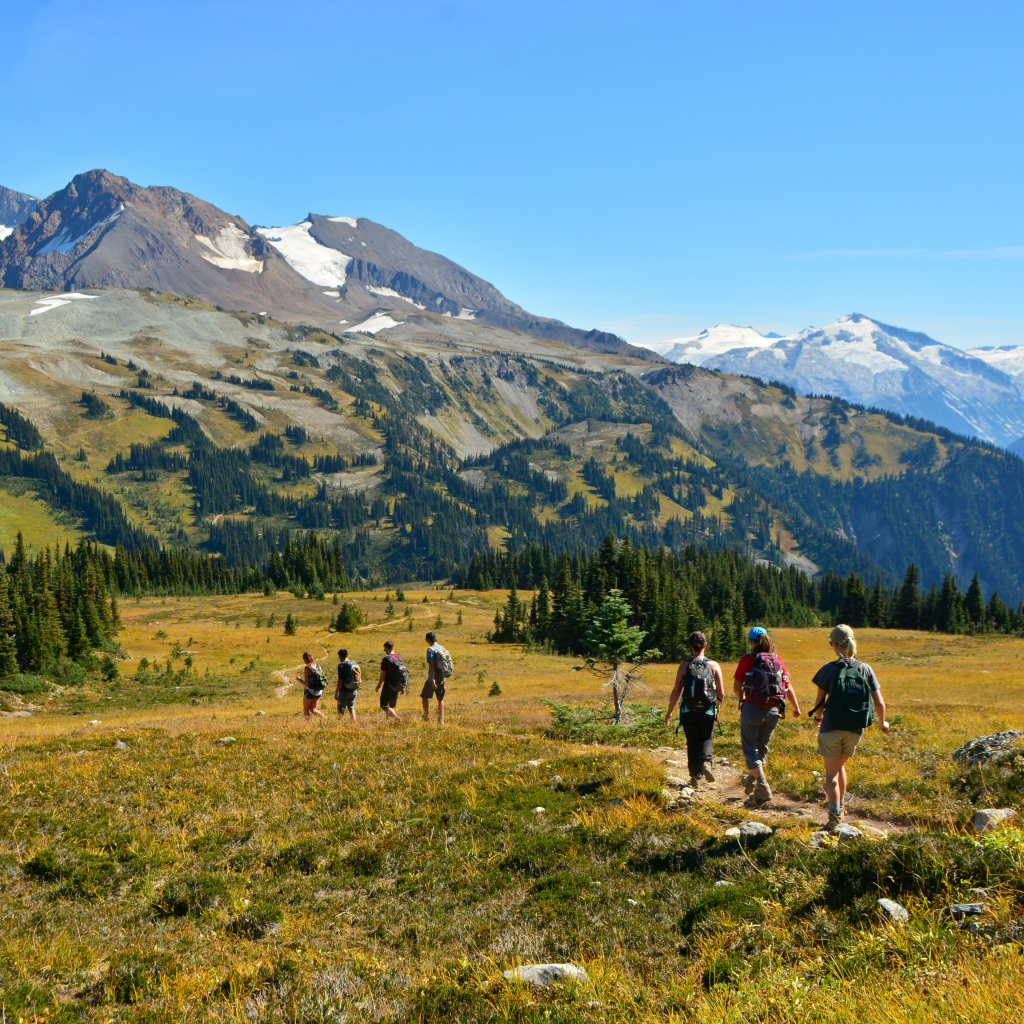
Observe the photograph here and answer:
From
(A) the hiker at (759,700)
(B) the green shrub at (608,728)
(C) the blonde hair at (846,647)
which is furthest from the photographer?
(B) the green shrub at (608,728)

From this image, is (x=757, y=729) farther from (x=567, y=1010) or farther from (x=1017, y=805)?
(x=567, y=1010)

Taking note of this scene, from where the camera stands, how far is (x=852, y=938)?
21.8ft

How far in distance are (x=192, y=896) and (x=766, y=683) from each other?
10147 mm

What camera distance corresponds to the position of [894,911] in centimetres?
695

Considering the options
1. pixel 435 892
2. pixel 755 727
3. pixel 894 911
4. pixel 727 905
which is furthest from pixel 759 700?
pixel 435 892

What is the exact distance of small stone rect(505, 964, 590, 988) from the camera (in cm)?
654

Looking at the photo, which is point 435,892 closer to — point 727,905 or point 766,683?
point 727,905

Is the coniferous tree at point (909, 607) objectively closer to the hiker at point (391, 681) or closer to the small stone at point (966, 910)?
the hiker at point (391, 681)

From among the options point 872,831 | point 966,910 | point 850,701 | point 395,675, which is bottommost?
point 395,675

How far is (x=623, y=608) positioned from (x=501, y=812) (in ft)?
62.8

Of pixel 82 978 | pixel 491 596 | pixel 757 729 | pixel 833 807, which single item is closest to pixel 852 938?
pixel 833 807

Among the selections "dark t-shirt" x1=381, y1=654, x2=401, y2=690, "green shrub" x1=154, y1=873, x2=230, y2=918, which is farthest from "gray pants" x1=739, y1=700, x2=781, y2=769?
"dark t-shirt" x1=381, y1=654, x2=401, y2=690

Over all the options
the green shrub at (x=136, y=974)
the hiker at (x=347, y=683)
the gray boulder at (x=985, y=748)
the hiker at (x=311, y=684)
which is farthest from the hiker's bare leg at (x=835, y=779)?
the hiker at (x=311, y=684)

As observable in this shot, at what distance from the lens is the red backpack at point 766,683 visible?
1241cm
